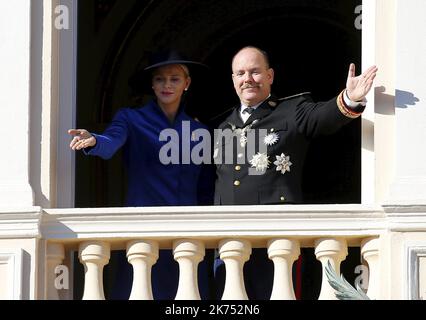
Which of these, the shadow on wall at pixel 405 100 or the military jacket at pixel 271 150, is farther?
the military jacket at pixel 271 150

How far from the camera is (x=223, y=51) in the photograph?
1736 centimetres

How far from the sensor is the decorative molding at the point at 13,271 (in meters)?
13.5

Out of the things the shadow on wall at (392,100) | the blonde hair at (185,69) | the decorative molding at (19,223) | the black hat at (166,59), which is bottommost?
the decorative molding at (19,223)

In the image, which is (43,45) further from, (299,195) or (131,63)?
(131,63)

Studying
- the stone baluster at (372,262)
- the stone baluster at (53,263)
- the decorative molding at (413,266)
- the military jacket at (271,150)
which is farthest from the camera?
the military jacket at (271,150)

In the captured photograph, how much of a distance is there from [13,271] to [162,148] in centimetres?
137

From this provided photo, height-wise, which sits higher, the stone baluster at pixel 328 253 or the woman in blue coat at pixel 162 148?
the woman in blue coat at pixel 162 148

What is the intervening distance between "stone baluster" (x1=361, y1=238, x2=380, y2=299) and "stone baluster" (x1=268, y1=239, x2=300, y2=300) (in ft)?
1.18

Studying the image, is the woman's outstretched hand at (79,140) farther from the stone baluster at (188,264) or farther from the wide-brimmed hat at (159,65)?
the wide-brimmed hat at (159,65)

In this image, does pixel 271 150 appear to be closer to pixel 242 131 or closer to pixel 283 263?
pixel 242 131

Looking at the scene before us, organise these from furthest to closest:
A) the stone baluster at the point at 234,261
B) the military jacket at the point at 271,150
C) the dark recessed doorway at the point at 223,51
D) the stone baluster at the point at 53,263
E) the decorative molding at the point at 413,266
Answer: the dark recessed doorway at the point at 223,51 < the military jacket at the point at 271,150 < the stone baluster at the point at 53,263 < the stone baluster at the point at 234,261 < the decorative molding at the point at 413,266

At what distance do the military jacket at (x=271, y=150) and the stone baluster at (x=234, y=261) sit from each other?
488 millimetres

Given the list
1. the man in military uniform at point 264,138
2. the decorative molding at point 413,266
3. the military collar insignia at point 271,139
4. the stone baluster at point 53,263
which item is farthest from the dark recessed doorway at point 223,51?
the decorative molding at point 413,266

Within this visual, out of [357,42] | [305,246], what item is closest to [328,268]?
[305,246]
